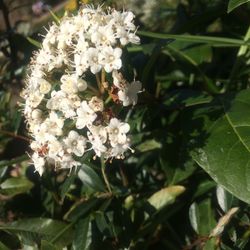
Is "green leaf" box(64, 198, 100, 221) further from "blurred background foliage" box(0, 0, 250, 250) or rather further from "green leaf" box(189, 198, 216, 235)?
"green leaf" box(189, 198, 216, 235)

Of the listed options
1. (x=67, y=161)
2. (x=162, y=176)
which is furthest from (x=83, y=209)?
(x=162, y=176)

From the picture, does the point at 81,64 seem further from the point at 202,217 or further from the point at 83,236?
the point at 202,217

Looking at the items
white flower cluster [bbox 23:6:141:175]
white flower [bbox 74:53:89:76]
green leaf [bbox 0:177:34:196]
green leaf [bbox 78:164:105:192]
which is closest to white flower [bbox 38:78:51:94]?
white flower cluster [bbox 23:6:141:175]

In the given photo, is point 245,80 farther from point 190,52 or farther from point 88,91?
point 88,91

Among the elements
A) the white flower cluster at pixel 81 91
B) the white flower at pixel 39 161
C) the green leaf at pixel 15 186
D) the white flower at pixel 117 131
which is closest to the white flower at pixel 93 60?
the white flower cluster at pixel 81 91

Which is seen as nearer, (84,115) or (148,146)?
(84,115)

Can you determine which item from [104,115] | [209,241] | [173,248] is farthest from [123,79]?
[173,248]

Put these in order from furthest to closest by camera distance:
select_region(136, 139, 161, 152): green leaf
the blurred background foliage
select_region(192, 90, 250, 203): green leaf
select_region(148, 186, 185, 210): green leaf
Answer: select_region(136, 139, 161, 152): green leaf < select_region(148, 186, 185, 210): green leaf < the blurred background foliage < select_region(192, 90, 250, 203): green leaf

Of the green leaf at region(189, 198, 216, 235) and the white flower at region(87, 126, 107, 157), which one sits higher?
the white flower at region(87, 126, 107, 157)
